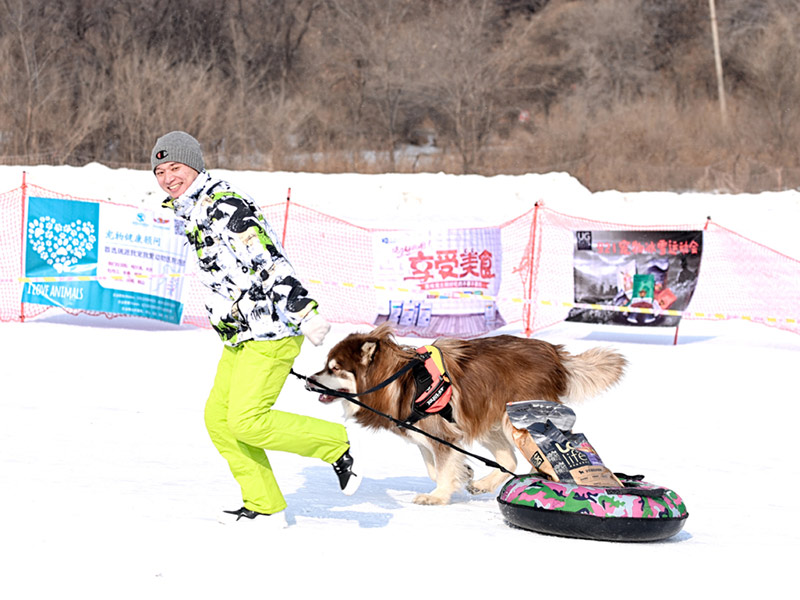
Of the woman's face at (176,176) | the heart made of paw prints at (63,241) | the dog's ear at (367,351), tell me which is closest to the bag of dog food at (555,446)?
the dog's ear at (367,351)

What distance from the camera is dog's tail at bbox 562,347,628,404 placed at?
17.8 ft

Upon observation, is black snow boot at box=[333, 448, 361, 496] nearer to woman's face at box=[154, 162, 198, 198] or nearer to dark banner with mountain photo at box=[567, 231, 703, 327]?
woman's face at box=[154, 162, 198, 198]

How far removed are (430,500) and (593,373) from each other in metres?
1.10

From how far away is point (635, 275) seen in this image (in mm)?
11953

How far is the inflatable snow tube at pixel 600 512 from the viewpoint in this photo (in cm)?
425

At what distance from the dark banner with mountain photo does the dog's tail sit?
6.62m

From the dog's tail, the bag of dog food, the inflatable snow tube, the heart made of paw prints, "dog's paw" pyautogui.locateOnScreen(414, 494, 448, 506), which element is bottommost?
"dog's paw" pyautogui.locateOnScreen(414, 494, 448, 506)

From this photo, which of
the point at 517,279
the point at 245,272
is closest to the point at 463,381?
the point at 245,272

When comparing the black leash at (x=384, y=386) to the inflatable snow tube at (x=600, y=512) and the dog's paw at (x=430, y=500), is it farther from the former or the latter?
the inflatable snow tube at (x=600, y=512)

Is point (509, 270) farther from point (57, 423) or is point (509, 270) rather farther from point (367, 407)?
point (367, 407)

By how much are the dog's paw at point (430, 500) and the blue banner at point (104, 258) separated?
7.59m

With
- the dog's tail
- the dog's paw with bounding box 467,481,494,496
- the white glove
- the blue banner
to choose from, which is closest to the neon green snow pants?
the white glove

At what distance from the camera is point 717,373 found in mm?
10234

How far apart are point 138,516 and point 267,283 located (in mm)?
1136
